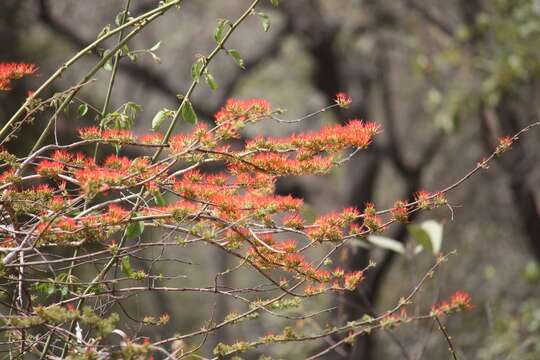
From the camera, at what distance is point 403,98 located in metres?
10.5

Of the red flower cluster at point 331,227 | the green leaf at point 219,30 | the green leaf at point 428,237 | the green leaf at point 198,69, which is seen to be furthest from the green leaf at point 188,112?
the green leaf at point 428,237

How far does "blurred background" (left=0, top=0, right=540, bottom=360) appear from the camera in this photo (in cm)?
653

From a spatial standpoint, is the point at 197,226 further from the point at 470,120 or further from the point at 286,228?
the point at 470,120

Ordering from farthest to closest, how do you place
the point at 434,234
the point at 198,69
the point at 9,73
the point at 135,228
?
the point at 434,234, the point at 9,73, the point at 198,69, the point at 135,228

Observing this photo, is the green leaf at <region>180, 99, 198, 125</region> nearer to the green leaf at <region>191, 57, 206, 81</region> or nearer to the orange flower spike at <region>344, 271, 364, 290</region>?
the green leaf at <region>191, 57, 206, 81</region>

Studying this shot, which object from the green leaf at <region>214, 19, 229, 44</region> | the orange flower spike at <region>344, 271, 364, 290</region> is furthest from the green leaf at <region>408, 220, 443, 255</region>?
the green leaf at <region>214, 19, 229, 44</region>

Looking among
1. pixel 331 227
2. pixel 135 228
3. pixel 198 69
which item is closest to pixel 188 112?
pixel 198 69

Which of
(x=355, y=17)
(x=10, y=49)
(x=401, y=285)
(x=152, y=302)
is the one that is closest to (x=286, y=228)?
(x=10, y=49)

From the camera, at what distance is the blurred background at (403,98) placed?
21.4 ft

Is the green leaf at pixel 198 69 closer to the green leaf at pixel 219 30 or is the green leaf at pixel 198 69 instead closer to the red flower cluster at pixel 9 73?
the green leaf at pixel 219 30

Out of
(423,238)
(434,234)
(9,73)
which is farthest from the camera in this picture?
(434,234)

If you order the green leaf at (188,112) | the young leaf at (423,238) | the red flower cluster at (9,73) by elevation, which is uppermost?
the young leaf at (423,238)

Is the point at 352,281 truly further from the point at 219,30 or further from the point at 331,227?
the point at 219,30

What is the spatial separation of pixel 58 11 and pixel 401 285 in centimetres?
513
